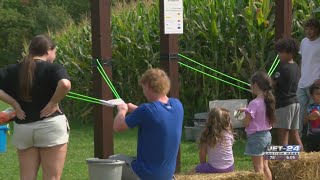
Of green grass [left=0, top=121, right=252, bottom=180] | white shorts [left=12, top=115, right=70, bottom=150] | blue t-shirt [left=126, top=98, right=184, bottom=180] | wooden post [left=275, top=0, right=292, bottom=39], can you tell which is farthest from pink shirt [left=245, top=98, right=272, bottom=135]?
white shorts [left=12, top=115, right=70, bottom=150]

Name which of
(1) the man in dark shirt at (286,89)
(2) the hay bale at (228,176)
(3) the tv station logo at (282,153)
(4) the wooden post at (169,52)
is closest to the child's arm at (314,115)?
(1) the man in dark shirt at (286,89)

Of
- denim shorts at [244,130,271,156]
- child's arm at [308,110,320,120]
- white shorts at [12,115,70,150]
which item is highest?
white shorts at [12,115,70,150]

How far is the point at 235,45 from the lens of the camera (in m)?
12.6

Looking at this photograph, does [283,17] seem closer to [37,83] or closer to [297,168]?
[297,168]

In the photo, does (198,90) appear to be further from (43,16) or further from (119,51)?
(43,16)

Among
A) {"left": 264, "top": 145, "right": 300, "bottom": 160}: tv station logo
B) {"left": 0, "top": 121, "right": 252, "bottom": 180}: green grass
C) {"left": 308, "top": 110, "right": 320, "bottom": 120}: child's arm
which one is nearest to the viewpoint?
{"left": 264, "top": 145, "right": 300, "bottom": 160}: tv station logo

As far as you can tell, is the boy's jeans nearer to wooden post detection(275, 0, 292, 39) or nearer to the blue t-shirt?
wooden post detection(275, 0, 292, 39)

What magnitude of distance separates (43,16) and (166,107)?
32.8 meters

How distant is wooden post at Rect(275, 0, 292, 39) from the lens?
8883mm

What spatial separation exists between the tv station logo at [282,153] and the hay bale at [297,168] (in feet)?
0.77

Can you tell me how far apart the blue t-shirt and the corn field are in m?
6.79

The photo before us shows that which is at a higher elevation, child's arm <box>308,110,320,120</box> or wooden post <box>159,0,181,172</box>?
wooden post <box>159,0,181,172</box>

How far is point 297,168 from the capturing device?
774cm

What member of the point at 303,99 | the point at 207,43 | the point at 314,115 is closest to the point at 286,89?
the point at 314,115
